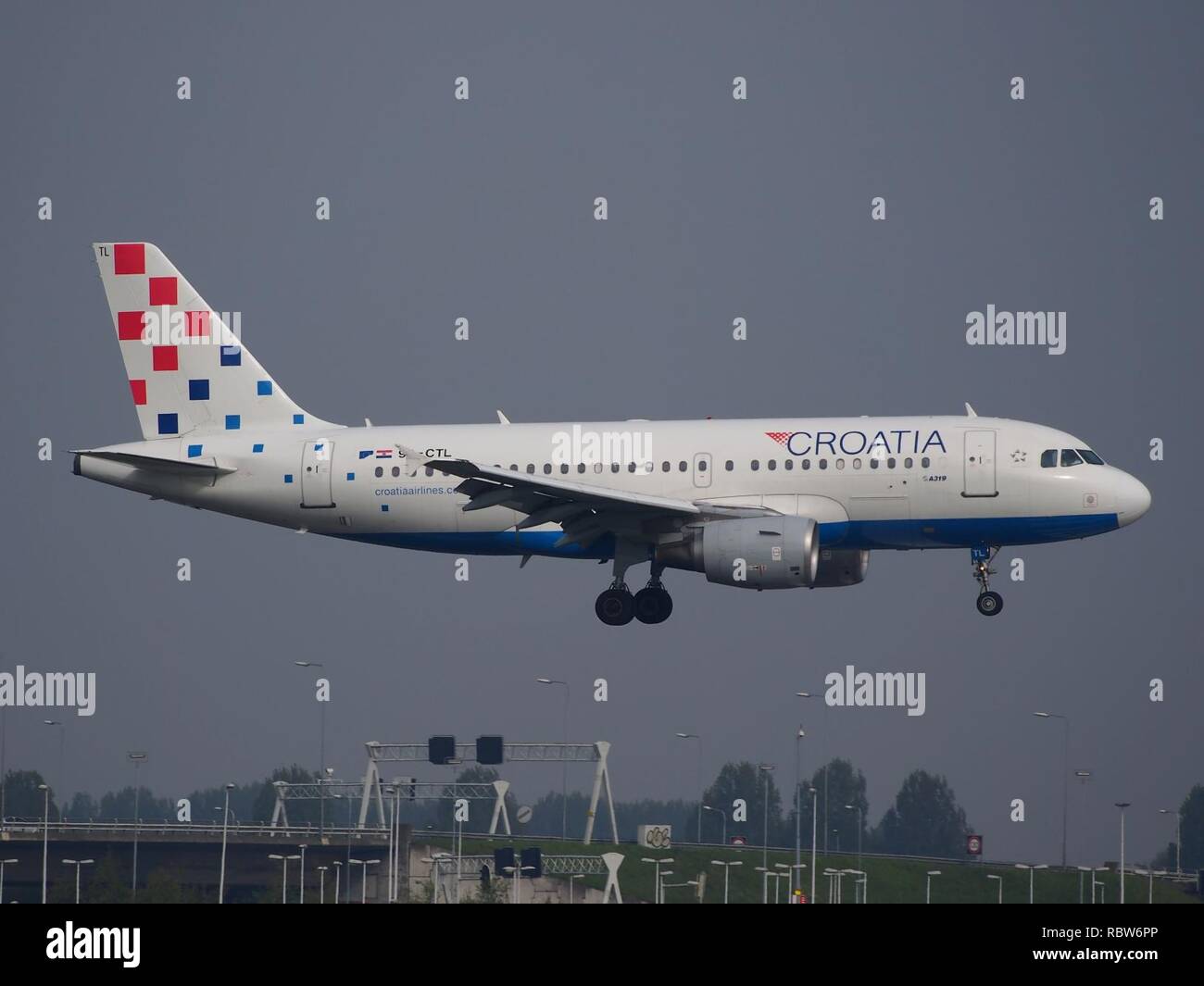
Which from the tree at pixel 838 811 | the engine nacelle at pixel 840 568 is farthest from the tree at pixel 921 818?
the engine nacelle at pixel 840 568

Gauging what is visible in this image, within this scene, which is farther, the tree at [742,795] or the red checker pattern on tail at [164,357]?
the tree at [742,795]

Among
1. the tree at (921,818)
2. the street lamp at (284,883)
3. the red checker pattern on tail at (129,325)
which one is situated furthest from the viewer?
the tree at (921,818)

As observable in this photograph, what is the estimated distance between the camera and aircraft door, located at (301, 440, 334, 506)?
2226 inches

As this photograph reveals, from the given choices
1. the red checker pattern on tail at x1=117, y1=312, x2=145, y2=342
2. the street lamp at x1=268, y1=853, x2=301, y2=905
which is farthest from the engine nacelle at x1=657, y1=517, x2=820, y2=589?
the street lamp at x1=268, y1=853, x2=301, y2=905

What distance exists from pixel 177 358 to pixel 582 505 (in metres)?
16.9

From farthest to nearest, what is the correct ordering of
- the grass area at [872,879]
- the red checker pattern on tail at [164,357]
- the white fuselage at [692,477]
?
the grass area at [872,879] < the red checker pattern on tail at [164,357] < the white fuselage at [692,477]

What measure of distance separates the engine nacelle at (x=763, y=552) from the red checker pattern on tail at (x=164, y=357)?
20.4m

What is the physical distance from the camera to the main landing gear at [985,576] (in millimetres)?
53531

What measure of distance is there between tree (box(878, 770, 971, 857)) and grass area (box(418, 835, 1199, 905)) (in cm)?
4757

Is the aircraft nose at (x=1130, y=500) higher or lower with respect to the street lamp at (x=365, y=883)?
higher

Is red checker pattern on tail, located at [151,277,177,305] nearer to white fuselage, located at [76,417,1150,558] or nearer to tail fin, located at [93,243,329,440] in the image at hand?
tail fin, located at [93,243,329,440]

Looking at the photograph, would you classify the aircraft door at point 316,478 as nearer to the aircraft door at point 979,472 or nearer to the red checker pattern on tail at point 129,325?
the red checker pattern on tail at point 129,325
